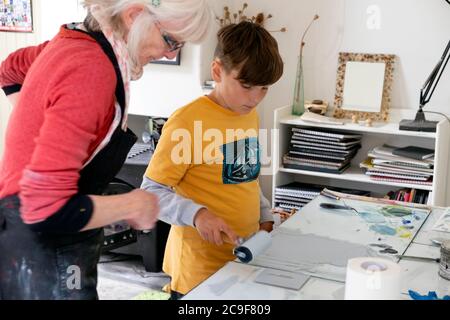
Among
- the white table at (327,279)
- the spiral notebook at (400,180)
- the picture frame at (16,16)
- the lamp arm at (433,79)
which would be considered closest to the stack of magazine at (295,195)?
the spiral notebook at (400,180)

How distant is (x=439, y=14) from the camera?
2791 mm

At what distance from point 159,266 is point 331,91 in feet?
4.07

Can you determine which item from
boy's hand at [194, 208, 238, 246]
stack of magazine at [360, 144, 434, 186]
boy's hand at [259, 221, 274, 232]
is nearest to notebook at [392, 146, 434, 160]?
stack of magazine at [360, 144, 434, 186]

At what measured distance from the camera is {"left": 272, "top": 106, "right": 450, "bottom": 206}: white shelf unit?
8.80 ft

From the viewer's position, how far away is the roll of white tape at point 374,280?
1018mm

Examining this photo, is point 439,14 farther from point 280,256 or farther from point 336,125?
point 280,256

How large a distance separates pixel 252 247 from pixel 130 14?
1.99 feet

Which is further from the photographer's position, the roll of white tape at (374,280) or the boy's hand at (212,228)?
the boy's hand at (212,228)

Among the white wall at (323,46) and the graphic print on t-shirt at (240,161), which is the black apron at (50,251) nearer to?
the graphic print on t-shirt at (240,161)

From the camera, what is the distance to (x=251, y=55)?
1.56m

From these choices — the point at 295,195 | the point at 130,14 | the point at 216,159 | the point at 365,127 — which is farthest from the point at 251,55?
the point at 295,195

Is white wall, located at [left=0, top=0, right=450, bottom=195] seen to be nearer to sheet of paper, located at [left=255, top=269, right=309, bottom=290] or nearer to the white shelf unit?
the white shelf unit

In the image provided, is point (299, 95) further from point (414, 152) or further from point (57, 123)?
point (57, 123)

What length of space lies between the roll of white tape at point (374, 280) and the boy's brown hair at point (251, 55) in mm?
649
